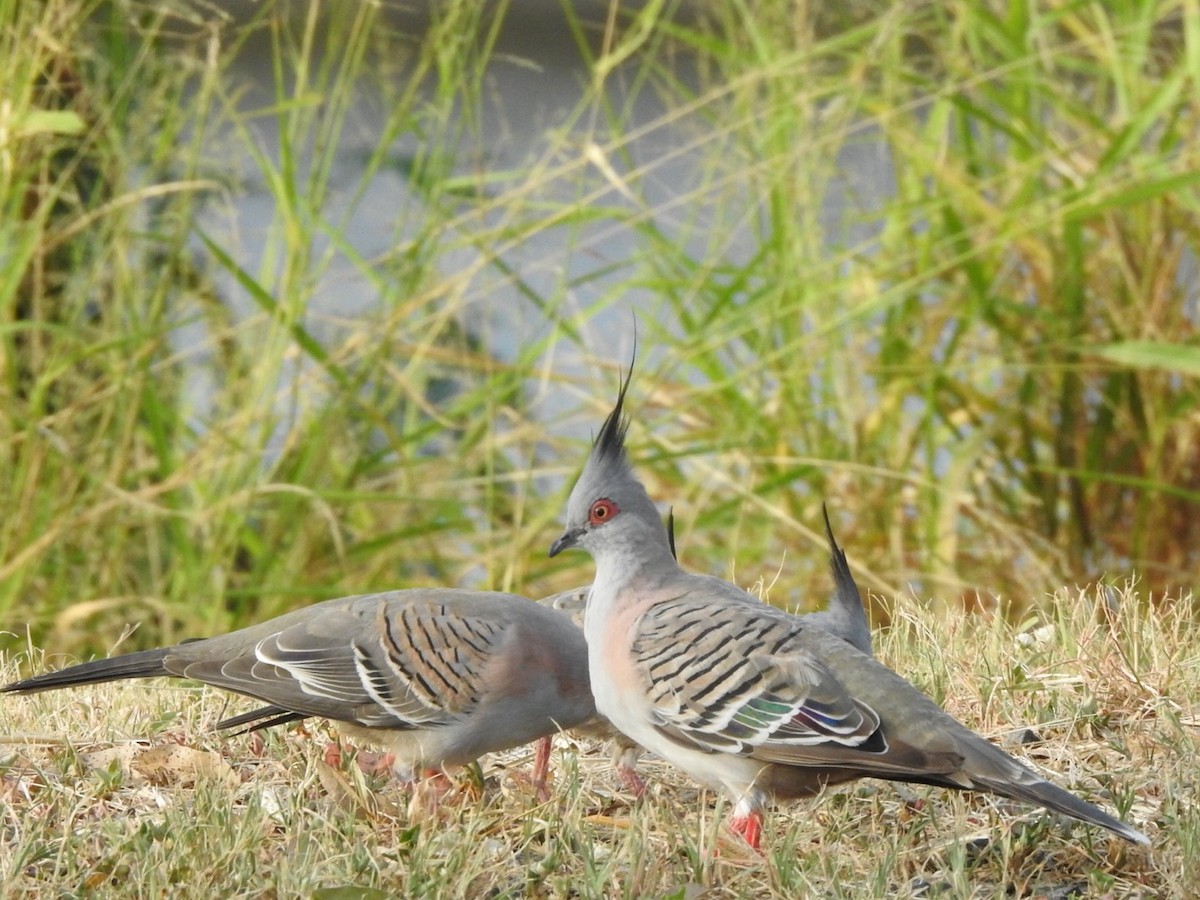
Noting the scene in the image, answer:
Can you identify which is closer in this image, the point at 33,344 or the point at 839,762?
the point at 839,762

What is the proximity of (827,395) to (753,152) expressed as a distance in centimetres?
97

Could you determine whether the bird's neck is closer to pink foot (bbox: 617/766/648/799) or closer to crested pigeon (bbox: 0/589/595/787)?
crested pigeon (bbox: 0/589/595/787)

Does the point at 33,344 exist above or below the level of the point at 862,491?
above

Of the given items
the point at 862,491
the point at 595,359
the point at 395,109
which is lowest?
the point at 862,491

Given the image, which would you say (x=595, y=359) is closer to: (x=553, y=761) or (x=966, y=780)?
(x=553, y=761)

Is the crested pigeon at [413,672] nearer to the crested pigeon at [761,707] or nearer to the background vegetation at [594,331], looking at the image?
the crested pigeon at [761,707]

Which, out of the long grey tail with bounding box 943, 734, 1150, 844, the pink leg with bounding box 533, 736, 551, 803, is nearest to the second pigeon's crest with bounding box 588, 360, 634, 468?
the pink leg with bounding box 533, 736, 551, 803

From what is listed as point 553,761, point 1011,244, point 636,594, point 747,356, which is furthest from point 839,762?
point 1011,244

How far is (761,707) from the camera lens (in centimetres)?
288

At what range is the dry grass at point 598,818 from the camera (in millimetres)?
2650

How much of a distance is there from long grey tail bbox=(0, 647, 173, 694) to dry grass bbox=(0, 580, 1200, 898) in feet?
0.51

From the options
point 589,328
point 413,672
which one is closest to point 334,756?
point 413,672

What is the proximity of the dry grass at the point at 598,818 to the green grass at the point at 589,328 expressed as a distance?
125 cm

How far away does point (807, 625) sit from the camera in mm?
3145
